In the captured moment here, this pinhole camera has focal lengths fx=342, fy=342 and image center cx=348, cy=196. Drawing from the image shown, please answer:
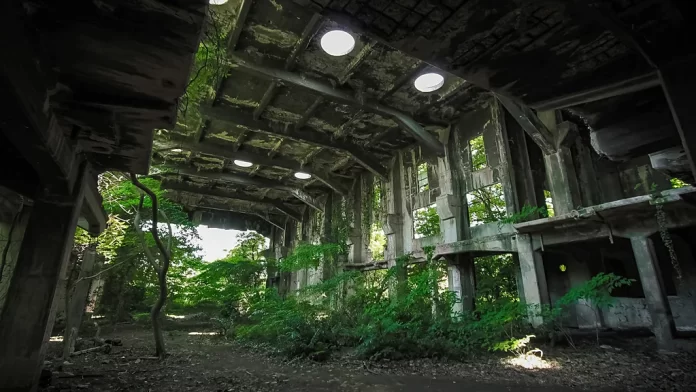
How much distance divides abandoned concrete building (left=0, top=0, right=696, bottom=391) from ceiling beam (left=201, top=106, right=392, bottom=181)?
0.21ft

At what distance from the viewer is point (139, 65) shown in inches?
113

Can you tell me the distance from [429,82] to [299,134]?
5.32 meters

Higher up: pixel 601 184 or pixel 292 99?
pixel 292 99

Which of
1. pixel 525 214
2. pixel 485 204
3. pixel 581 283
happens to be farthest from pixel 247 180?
pixel 581 283

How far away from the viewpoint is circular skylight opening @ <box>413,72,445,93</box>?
10.2 meters

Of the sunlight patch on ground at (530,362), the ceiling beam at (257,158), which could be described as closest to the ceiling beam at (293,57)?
the ceiling beam at (257,158)

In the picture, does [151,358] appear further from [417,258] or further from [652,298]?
[652,298]

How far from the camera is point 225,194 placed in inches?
822

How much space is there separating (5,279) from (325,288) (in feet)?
29.0

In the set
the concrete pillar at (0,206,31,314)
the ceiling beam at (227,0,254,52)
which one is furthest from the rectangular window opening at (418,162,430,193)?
the concrete pillar at (0,206,31,314)

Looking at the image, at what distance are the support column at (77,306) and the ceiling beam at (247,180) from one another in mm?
8742

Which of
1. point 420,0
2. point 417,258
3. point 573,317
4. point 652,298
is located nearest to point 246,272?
point 417,258

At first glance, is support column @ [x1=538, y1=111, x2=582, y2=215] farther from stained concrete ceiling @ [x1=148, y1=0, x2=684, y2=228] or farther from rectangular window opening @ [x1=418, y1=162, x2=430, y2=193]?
rectangular window opening @ [x1=418, y1=162, x2=430, y2=193]

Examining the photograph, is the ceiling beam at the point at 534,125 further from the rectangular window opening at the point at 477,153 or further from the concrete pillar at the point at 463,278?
the concrete pillar at the point at 463,278
